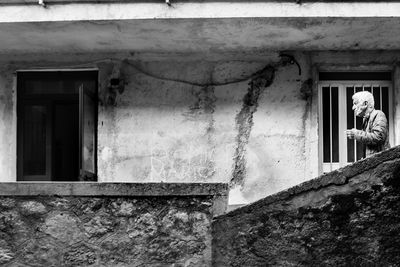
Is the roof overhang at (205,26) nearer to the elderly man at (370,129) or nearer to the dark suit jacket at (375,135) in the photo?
the elderly man at (370,129)

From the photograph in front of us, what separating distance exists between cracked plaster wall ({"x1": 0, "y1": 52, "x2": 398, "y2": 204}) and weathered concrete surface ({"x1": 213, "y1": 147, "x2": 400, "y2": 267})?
4973mm

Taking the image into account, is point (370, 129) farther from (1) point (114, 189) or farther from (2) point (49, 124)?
(2) point (49, 124)

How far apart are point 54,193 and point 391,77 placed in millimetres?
6490

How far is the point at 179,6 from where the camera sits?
758 cm

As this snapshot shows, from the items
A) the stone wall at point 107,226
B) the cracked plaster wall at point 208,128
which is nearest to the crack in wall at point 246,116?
the cracked plaster wall at point 208,128

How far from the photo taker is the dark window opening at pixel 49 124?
9.12 metres

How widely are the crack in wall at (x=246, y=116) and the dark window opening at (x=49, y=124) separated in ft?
8.25

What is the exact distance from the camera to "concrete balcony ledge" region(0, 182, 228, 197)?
3770 millimetres

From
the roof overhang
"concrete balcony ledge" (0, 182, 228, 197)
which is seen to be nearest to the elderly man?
the roof overhang

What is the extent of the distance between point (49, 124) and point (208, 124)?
8.79ft

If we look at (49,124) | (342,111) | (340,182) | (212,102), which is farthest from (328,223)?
(49,124)

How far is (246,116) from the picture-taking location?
28.5 feet

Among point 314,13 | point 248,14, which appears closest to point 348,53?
point 314,13

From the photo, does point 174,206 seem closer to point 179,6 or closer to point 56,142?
point 179,6
